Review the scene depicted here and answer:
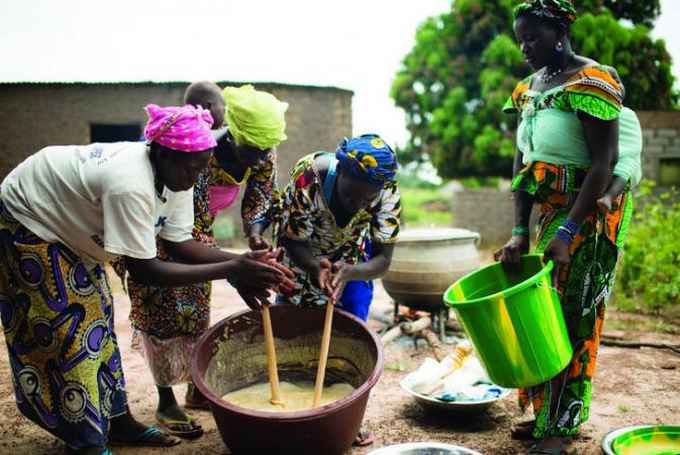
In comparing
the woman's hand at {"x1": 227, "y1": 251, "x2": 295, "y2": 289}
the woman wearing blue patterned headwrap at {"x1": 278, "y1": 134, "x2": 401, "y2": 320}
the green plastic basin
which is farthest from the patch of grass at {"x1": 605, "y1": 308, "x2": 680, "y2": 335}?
the woman's hand at {"x1": 227, "y1": 251, "x2": 295, "y2": 289}

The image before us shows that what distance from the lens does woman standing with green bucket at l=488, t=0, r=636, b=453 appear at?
7.05 feet

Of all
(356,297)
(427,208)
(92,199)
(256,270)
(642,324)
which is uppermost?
(92,199)

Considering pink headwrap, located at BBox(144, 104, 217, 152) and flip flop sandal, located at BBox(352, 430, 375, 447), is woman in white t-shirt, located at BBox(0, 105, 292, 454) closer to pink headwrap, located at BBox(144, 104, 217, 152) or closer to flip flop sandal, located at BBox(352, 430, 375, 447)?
Answer: pink headwrap, located at BBox(144, 104, 217, 152)

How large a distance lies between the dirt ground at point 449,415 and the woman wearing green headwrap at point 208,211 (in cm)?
34

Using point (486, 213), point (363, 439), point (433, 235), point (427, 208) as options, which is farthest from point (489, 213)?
point (427, 208)

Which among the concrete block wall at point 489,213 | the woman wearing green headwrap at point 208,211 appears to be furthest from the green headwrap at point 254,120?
the concrete block wall at point 489,213

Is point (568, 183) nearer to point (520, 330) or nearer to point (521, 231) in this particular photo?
point (521, 231)

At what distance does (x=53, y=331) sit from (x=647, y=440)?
2.41 meters

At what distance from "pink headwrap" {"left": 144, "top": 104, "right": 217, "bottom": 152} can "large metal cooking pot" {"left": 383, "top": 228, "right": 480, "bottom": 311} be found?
2481 mm

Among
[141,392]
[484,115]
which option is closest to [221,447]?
[141,392]

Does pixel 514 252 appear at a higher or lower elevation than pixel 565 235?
lower

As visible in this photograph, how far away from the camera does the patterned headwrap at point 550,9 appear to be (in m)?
2.14

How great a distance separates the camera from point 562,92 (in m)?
2.20

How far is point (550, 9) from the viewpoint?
2.14 meters
